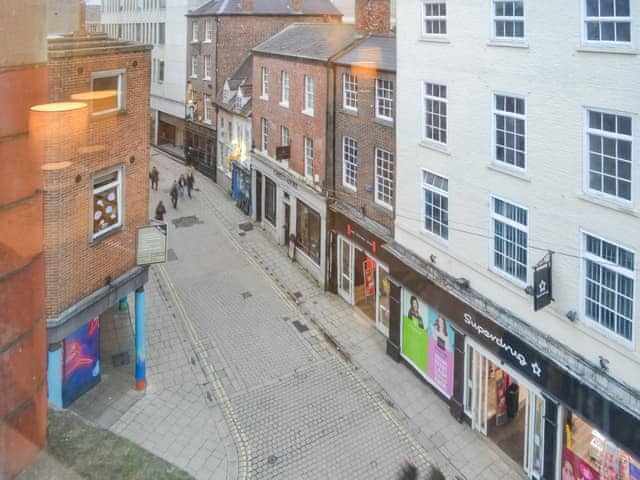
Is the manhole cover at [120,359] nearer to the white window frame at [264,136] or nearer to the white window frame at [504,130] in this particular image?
the white window frame at [504,130]

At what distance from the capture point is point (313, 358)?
695 inches

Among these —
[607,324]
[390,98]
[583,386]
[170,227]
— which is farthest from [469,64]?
[170,227]

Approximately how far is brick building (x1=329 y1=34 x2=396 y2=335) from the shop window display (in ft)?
5.35

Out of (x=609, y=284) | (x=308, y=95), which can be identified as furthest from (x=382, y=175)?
(x=609, y=284)

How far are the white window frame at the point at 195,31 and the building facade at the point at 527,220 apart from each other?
99.4 feet

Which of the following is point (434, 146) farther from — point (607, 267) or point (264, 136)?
point (264, 136)

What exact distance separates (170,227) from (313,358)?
1584cm

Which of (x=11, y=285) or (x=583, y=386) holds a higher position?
(x=11, y=285)

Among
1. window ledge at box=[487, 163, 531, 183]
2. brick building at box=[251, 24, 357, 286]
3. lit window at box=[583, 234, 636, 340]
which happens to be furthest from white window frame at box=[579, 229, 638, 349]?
brick building at box=[251, 24, 357, 286]

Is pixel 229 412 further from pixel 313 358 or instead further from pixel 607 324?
pixel 607 324

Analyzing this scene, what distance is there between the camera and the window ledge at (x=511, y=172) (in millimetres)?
11958

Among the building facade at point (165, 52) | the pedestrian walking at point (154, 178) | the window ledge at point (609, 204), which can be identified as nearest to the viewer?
the window ledge at point (609, 204)

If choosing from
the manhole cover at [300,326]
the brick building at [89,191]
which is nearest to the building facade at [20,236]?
the brick building at [89,191]

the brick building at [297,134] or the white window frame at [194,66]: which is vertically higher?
the brick building at [297,134]
